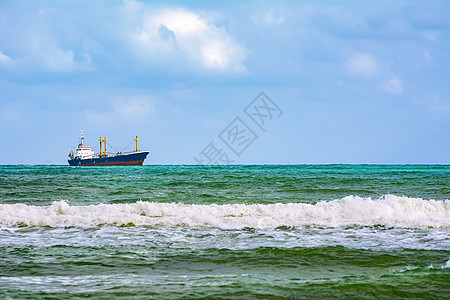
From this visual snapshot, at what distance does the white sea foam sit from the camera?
11.1 metres

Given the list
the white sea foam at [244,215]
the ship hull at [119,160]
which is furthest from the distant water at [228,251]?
the ship hull at [119,160]

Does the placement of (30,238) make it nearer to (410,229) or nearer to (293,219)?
(293,219)

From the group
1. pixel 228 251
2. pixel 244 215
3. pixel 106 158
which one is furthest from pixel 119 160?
pixel 228 251

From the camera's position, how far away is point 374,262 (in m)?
7.01

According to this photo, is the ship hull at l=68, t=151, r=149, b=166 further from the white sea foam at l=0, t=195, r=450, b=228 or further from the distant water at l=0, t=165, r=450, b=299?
the distant water at l=0, t=165, r=450, b=299

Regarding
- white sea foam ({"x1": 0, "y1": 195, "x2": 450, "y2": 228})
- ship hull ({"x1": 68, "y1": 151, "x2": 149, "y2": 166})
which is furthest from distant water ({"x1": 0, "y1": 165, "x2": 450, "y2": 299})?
ship hull ({"x1": 68, "y1": 151, "x2": 149, "y2": 166})

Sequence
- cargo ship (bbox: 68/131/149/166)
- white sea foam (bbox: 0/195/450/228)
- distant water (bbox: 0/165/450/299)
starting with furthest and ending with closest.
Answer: cargo ship (bbox: 68/131/149/166), white sea foam (bbox: 0/195/450/228), distant water (bbox: 0/165/450/299)

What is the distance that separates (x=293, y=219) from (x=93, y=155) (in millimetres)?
93712

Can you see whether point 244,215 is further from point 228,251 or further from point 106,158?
point 106,158

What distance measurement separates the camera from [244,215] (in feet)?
41.5

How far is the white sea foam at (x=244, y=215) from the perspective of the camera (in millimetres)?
11070

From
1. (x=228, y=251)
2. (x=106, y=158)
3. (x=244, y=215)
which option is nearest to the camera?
(x=228, y=251)

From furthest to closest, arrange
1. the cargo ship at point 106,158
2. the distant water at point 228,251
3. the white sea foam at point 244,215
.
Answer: the cargo ship at point 106,158 < the white sea foam at point 244,215 < the distant water at point 228,251

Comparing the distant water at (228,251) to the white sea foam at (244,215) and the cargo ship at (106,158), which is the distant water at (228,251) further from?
the cargo ship at (106,158)
